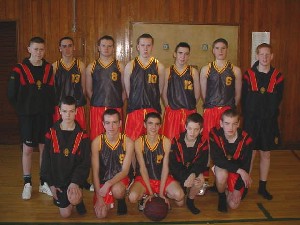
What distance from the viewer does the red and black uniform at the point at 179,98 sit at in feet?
13.9

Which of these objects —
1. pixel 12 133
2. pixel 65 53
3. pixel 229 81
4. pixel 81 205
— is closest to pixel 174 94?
pixel 229 81

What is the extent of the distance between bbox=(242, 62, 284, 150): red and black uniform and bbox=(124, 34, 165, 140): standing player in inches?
41.6

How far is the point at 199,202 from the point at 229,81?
1415mm

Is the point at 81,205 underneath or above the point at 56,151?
underneath

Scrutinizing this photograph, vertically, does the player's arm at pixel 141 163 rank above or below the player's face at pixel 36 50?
below

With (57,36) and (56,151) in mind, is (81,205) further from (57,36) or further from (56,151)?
(57,36)

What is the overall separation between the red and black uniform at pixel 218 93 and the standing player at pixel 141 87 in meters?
0.61

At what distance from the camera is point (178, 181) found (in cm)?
368

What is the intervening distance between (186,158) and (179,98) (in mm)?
847

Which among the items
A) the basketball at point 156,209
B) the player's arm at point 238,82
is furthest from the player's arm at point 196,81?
the basketball at point 156,209

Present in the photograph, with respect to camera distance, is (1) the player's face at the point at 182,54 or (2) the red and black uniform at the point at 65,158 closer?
(2) the red and black uniform at the point at 65,158

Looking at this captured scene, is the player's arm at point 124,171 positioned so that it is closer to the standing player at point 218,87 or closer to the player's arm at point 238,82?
the standing player at point 218,87

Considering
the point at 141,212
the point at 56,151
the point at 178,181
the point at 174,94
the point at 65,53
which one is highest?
the point at 65,53

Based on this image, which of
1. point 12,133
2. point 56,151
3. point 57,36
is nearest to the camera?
point 56,151
